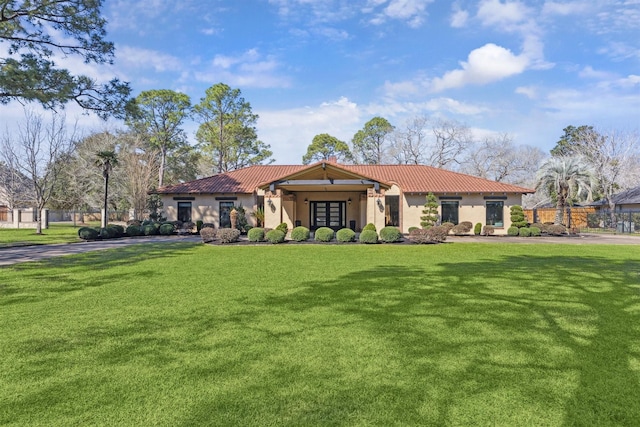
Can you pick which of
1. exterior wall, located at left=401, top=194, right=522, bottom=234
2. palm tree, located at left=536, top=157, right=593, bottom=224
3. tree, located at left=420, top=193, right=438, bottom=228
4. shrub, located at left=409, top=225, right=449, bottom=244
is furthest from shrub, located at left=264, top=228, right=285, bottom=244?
palm tree, located at left=536, top=157, right=593, bottom=224

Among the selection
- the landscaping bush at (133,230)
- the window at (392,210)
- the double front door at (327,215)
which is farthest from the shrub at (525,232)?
the landscaping bush at (133,230)

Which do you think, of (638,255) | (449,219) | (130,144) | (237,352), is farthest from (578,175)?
(130,144)

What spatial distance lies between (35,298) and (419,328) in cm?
691

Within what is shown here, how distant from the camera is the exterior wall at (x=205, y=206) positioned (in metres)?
27.0

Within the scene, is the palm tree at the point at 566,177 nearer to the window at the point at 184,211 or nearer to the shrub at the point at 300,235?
the shrub at the point at 300,235

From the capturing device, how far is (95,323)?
5512mm

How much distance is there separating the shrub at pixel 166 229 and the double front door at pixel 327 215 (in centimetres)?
993

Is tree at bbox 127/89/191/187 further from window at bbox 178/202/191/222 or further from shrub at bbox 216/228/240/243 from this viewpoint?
shrub at bbox 216/228/240/243

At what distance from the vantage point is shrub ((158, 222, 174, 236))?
24.5 metres

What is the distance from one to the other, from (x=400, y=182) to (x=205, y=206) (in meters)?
14.0

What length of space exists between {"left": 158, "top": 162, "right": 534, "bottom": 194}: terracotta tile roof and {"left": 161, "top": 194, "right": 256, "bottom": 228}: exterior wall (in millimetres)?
498

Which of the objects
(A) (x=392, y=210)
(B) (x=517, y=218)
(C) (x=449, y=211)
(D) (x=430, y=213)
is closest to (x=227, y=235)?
(A) (x=392, y=210)

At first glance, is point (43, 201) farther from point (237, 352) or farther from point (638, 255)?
point (638, 255)

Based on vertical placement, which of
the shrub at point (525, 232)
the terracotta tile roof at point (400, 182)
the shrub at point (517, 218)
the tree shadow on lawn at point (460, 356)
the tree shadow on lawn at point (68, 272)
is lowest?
the tree shadow on lawn at point (460, 356)
